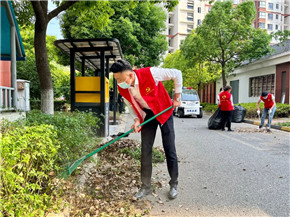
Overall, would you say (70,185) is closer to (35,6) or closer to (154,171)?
(154,171)

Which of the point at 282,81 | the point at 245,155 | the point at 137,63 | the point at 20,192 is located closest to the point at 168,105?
the point at 20,192

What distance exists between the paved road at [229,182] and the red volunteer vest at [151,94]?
1.10 meters

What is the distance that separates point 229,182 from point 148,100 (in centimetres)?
191

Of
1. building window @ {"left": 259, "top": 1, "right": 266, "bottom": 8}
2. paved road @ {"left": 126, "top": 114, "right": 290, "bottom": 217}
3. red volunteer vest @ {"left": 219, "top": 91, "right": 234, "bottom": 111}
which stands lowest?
paved road @ {"left": 126, "top": 114, "right": 290, "bottom": 217}

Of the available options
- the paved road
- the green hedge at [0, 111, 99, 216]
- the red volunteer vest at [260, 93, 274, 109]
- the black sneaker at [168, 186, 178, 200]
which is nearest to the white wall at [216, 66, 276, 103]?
the red volunteer vest at [260, 93, 274, 109]

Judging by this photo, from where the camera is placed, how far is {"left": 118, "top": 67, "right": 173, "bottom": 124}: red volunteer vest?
10.7ft

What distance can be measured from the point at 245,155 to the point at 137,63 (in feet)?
44.0

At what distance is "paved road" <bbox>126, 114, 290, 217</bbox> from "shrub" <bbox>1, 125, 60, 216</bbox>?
54.7 inches

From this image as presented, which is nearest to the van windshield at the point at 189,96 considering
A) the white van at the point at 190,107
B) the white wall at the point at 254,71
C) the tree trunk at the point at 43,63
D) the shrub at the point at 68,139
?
the white van at the point at 190,107

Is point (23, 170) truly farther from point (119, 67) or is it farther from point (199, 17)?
point (199, 17)

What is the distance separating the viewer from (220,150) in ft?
21.2

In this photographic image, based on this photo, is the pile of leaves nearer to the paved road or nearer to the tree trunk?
the paved road

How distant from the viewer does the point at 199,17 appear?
60469 mm

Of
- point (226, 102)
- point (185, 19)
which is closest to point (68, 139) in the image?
point (226, 102)
